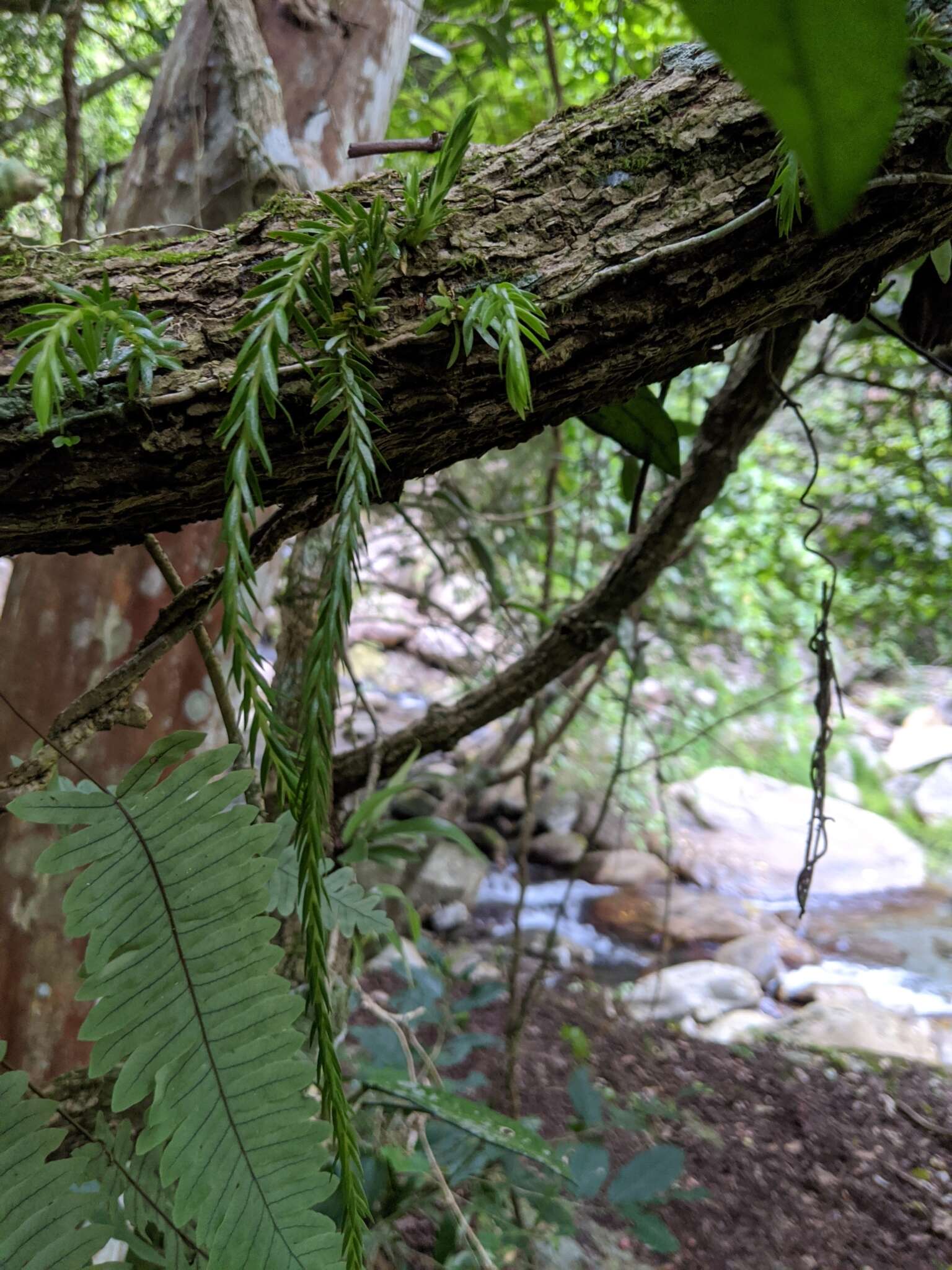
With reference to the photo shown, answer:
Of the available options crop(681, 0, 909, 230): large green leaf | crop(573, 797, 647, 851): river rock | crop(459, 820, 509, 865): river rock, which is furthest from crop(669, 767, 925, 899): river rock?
crop(681, 0, 909, 230): large green leaf

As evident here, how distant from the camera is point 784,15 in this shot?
0.81 ft

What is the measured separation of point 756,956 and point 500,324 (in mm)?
3552

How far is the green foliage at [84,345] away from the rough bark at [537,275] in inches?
0.6

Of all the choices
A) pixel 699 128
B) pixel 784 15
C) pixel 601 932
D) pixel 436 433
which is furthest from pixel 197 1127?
pixel 601 932

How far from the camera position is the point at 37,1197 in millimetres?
489

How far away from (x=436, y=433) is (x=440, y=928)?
3273mm

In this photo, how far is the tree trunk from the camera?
1.05 metres

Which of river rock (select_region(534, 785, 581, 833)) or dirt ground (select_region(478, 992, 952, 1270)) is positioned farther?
river rock (select_region(534, 785, 581, 833))

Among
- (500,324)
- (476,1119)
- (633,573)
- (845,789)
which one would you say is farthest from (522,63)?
(845,789)

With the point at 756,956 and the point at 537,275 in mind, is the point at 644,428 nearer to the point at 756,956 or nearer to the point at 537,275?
the point at 537,275

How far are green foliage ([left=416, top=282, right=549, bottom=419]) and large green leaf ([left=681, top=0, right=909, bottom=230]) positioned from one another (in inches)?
7.9

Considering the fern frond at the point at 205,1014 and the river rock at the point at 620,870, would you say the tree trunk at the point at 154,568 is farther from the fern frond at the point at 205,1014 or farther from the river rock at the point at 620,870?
the river rock at the point at 620,870

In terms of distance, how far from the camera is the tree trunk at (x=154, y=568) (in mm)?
1052

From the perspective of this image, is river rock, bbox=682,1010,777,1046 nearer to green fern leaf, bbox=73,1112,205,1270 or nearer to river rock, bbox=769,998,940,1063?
river rock, bbox=769,998,940,1063
